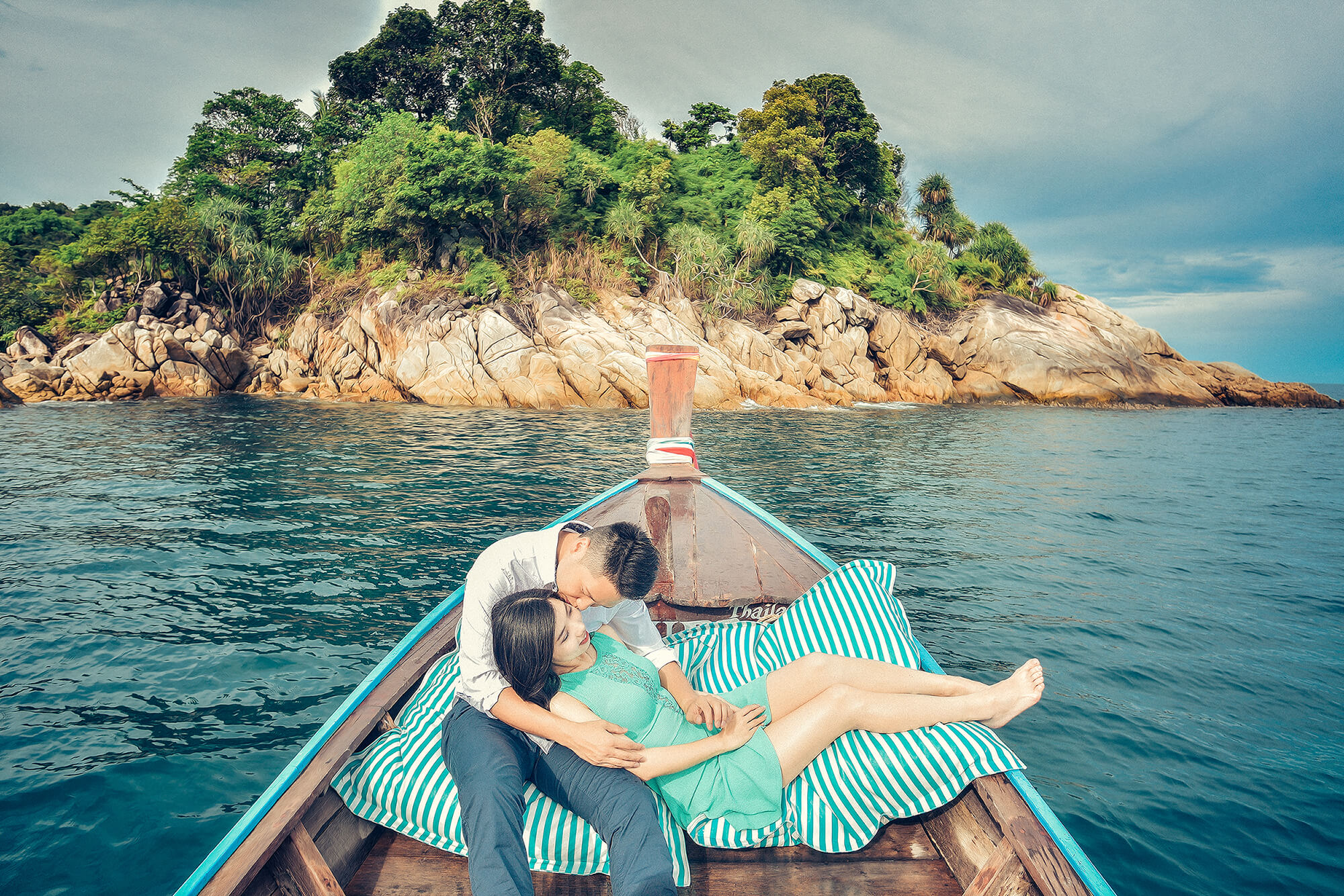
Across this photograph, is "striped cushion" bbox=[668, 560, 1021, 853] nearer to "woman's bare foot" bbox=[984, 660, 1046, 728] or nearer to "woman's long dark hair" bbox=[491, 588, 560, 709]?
"woman's bare foot" bbox=[984, 660, 1046, 728]

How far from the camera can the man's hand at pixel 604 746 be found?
75.9 inches

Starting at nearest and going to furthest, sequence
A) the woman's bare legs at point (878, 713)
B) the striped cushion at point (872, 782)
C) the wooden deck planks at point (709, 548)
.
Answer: the striped cushion at point (872, 782) < the woman's bare legs at point (878, 713) < the wooden deck planks at point (709, 548)

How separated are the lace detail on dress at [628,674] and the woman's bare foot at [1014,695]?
117 cm

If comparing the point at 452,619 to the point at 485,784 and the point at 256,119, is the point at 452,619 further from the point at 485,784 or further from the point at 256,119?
the point at 256,119

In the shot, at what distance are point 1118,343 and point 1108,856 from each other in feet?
101

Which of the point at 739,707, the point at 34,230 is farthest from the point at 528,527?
the point at 34,230

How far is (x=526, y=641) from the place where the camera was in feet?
6.39

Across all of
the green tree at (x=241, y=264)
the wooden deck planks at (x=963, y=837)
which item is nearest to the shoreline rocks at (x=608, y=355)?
the green tree at (x=241, y=264)

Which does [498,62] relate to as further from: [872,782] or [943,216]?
[872,782]

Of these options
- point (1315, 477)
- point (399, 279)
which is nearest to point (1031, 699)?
point (1315, 477)

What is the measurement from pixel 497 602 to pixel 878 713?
1.39 m

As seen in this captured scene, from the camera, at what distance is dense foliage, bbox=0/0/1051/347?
2200 cm

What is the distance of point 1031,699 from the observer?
2.30m

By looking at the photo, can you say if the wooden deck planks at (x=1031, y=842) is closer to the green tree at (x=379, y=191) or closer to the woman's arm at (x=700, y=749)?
the woman's arm at (x=700, y=749)
